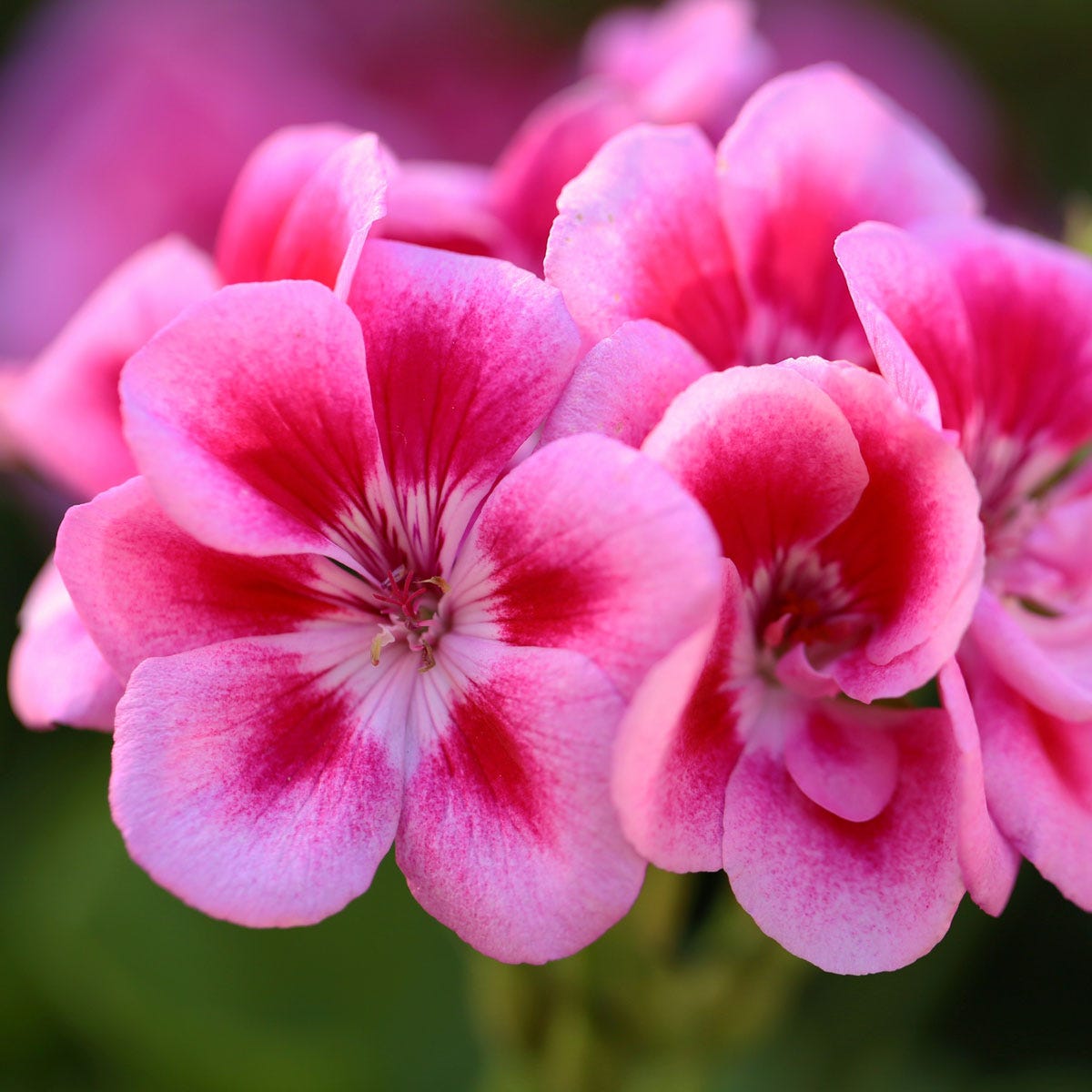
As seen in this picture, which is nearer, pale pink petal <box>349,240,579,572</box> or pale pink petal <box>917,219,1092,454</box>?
pale pink petal <box>349,240,579,572</box>

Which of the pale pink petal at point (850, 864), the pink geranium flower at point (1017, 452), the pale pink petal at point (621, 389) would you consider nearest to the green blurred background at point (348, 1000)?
the pink geranium flower at point (1017, 452)

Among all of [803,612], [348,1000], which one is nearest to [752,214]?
[803,612]

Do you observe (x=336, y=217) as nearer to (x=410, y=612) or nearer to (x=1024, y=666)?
(x=410, y=612)

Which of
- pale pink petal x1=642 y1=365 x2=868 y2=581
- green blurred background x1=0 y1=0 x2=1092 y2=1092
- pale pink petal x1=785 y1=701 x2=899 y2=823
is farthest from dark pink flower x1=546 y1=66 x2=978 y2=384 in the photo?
green blurred background x1=0 y1=0 x2=1092 y2=1092

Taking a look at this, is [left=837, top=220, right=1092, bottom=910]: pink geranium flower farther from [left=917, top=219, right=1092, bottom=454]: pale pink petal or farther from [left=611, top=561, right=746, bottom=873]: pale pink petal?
[left=611, top=561, right=746, bottom=873]: pale pink petal

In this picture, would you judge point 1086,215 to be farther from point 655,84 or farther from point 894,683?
point 894,683

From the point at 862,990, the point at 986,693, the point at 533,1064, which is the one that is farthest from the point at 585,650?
the point at 862,990

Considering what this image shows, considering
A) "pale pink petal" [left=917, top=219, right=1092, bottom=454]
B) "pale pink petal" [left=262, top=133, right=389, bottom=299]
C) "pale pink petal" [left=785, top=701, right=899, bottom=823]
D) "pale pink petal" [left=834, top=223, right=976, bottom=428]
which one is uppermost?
"pale pink petal" [left=262, top=133, right=389, bottom=299]

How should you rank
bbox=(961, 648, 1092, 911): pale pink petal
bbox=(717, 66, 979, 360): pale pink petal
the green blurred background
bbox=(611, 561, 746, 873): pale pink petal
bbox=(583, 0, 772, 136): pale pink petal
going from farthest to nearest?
the green blurred background
bbox=(583, 0, 772, 136): pale pink petal
bbox=(717, 66, 979, 360): pale pink petal
bbox=(961, 648, 1092, 911): pale pink petal
bbox=(611, 561, 746, 873): pale pink petal
